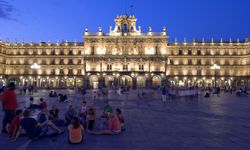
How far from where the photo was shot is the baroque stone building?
86.8 m

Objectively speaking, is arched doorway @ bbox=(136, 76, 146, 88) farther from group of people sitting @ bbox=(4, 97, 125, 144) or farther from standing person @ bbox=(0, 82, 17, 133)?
standing person @ bbox=(0, 82, 17, 133)

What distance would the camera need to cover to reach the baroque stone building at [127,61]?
86812 mm

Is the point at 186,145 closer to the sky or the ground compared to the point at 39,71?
closer to the ground

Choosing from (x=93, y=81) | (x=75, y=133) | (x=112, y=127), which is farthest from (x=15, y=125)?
(x=93, y=81)

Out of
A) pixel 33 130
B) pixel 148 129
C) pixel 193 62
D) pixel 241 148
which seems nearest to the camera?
pixel 241 148

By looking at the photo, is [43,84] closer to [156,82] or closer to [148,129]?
[156,82]

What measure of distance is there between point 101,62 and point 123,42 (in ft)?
29.1

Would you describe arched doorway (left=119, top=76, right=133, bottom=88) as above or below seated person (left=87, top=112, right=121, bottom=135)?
above

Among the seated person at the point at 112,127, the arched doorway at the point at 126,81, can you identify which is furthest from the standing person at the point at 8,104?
the arched doorway at the point at 126,81

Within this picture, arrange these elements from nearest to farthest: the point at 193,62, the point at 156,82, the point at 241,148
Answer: the point at 241,148 < the point at 156,82 < the point at 193,62

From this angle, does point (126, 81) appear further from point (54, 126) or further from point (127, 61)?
point (54, 126)

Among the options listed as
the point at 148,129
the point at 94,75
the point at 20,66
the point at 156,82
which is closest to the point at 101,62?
the point at 94,75

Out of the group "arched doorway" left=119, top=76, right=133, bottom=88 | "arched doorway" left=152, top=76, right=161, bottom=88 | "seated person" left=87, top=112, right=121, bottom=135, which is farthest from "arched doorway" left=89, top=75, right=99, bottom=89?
"seated person" left=87, top=112, right=121, bottom=135

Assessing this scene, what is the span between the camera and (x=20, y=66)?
96938mm
